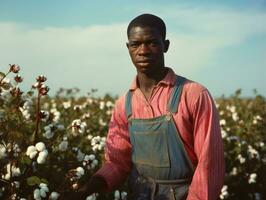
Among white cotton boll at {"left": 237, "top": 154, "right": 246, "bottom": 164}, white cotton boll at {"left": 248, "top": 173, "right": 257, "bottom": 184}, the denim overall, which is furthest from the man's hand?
white cotton boll at {"left": 237, "top": 154, "right": 246, "bottom": 164}

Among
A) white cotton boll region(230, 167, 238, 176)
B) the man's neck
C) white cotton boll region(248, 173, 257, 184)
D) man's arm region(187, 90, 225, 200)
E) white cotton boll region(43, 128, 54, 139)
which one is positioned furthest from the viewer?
white cotton boll region(230, 167, 238, 176)

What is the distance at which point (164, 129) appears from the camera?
3084 mm

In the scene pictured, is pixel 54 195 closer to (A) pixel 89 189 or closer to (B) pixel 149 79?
(A) pixel 89 189

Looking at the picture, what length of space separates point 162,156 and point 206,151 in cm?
27

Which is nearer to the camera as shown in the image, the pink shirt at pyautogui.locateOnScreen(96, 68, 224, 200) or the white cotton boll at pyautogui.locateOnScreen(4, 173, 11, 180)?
the pink shirt at pyautogui.locateOnScreen(96, 68, 224, 200)

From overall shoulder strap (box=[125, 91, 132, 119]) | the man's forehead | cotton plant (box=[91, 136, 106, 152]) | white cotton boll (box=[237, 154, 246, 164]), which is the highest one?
the man's forehead

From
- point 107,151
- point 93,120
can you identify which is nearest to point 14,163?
point 107,151

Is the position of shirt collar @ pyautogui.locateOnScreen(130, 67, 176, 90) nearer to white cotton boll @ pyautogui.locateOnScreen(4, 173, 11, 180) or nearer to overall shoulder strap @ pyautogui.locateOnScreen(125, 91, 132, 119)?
overall shoulder strap @ pyautogui.locateOnScreen(125, 91, 132, 119)

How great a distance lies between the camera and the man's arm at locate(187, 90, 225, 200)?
9.84ft

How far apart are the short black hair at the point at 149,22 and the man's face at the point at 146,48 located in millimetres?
25

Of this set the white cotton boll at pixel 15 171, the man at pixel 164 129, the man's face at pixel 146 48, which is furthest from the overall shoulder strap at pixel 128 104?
the white cotton boll at pixel 15 171

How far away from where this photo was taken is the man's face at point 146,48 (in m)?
3.13

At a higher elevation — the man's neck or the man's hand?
the man's neck

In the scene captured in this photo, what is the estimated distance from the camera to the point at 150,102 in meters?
3.21
